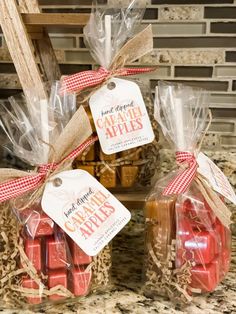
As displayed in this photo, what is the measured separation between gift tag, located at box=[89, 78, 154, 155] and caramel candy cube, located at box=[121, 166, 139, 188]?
2.0 inches

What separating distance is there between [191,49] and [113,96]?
0.29 meters

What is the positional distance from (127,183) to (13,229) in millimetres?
195

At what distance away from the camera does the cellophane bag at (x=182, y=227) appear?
72 cm

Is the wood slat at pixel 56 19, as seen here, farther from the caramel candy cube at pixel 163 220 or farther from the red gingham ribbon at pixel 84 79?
the caramel candy cube at pixel 163 220

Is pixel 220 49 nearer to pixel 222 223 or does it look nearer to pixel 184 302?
pixel 222 223

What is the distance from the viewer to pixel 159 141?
836mm

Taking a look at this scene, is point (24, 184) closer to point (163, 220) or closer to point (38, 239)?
point (38, 239)

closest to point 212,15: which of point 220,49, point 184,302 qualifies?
point 220,49

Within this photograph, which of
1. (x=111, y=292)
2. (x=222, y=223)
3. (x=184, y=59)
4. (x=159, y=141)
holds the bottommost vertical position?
(x=111, y=292)

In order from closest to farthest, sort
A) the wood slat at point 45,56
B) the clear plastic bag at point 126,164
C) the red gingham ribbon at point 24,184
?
the red gingham ribbon at point 24,184
the clear plastic bag at point 126,164
the wood slat at point 45,56

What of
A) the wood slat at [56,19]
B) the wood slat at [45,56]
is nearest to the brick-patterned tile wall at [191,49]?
the wood slat at [45,56]

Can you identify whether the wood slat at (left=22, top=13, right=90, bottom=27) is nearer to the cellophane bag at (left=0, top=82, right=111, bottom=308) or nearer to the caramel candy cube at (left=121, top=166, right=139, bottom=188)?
the cellophane bag at (left=0, top=82, right=111, bottom=308)

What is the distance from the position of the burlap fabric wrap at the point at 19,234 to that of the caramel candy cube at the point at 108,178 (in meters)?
0.09

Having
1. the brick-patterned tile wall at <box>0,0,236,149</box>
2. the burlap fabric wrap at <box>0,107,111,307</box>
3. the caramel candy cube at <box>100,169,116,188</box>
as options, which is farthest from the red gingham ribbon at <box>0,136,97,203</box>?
the brick-patterned tile wall at <box>0,0,236,149</box>
